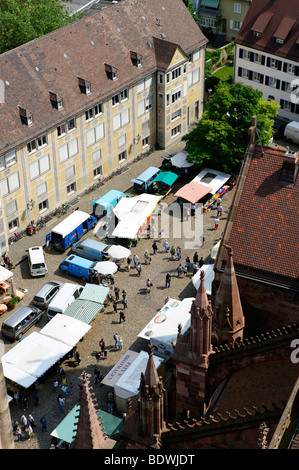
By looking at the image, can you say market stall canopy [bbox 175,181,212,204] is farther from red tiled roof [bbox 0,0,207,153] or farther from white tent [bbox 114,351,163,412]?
white tent [bbox 114,351,163,412]

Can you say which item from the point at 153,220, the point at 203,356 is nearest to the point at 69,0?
the point at 153,220

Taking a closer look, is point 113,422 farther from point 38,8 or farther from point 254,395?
point 38,8

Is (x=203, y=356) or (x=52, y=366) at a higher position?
(x=203, y=356)

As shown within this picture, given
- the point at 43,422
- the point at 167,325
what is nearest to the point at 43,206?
the point at 167,325

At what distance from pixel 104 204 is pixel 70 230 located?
5.98m

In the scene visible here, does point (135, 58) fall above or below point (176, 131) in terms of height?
above

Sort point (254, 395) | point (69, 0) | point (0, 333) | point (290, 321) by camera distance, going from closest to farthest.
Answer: point (254, 395), point (290, 321), point (0, 333), point (69, 0)

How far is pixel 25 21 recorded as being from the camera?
315ft

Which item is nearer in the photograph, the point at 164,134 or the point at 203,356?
the point at 203,356

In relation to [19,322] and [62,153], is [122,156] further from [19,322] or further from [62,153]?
[19,322]

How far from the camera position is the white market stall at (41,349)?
2450 inches

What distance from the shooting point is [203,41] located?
94688mm

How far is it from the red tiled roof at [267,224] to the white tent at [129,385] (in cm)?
1663

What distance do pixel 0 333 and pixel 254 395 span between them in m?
33.3
